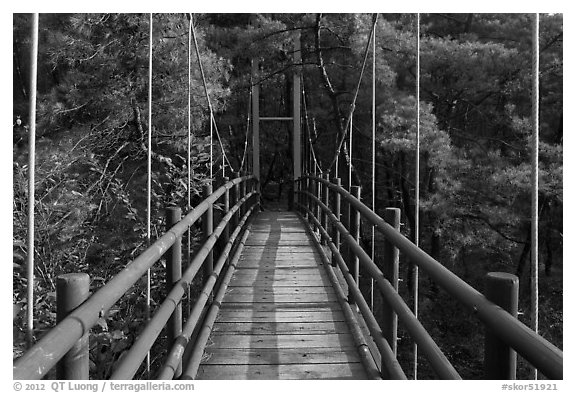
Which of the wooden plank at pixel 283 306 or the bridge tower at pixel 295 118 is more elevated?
the bridge tower at pixel 295 118

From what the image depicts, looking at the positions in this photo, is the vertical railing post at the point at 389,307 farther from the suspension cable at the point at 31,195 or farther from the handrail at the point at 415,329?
the suspension cable at the point at 31,195

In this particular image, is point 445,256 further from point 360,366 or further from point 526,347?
point 526,347

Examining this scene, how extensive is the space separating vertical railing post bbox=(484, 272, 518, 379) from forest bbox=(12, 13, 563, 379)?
188 centimetres

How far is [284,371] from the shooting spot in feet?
7.67

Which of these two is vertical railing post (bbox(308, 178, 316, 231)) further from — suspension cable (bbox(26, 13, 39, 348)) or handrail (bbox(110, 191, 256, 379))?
suspension cable (bbox(26, 13, 39, 348))

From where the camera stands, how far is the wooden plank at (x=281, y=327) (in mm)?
2787

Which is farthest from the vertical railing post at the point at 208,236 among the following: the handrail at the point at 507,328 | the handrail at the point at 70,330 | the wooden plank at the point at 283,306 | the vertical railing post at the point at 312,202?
the vertical railing post at the point at 312,202

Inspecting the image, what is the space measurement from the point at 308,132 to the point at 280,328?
21.8 feet

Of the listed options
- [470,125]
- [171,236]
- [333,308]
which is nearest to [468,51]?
[470,125]

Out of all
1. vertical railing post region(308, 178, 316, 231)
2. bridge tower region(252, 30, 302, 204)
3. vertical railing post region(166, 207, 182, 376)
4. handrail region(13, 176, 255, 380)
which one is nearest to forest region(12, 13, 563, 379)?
bridge tower region(252, 30, 302, 204)

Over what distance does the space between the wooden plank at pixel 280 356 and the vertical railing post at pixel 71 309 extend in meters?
1.40

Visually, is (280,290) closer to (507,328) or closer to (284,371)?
(284,371)

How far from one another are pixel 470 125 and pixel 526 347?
10.3 m

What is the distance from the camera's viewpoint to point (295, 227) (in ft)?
21.4
